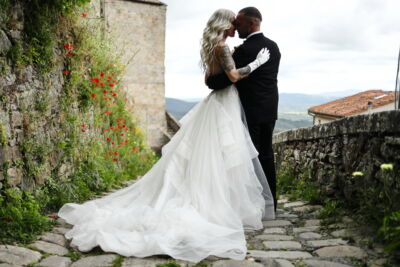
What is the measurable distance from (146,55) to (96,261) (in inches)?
615

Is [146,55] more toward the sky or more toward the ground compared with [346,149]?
more toward the sky

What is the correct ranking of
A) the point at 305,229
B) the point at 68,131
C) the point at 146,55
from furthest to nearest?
the point at 146,55 → the point at 68,131 → the point at 305,229

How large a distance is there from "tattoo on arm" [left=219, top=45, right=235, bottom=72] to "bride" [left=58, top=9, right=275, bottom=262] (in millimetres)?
10

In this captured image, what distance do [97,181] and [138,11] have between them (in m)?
13.5

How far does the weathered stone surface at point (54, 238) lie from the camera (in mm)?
3287

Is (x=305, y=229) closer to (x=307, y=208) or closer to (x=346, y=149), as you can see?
(x=307, y=208)

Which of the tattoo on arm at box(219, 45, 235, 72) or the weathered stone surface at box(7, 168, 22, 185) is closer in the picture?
the weathered stone surface at box(7, 168, 22, 185)

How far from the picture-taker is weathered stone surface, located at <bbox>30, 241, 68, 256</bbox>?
9.99 feet

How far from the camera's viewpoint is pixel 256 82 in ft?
13.5

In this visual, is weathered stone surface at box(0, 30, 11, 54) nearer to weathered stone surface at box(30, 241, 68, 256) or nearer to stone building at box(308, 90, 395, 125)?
weathered stone surface at box(30, 241, 68, 256)

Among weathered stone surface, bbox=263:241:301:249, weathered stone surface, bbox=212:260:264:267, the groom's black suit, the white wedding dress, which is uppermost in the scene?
the groom's black suit

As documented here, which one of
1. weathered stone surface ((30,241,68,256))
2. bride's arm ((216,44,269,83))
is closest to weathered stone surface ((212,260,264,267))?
weathered stone surface ((30,241,68,256))

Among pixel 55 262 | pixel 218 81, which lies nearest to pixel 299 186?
pixel 218 81

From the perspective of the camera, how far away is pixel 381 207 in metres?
3.13
